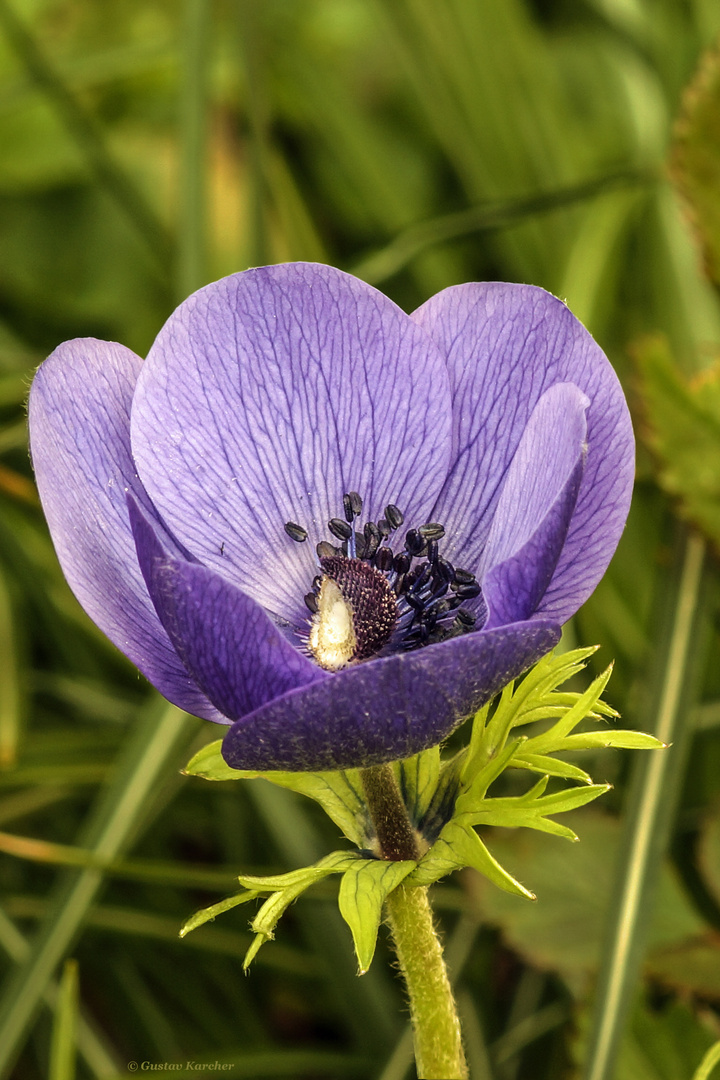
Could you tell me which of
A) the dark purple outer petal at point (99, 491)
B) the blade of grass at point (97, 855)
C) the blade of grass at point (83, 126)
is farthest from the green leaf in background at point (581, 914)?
the blade of grass at point (83, 126)

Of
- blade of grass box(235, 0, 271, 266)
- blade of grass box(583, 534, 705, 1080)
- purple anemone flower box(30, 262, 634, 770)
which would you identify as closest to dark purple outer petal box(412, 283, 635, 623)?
purple anemone flower box(30, 262, 634, 770)

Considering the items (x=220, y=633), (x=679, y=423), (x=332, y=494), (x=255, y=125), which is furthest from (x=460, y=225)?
(x=220, y=633)

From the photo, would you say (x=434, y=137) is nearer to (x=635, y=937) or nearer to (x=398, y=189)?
(x=398, y=189)

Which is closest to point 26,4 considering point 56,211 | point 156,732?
point 56,211

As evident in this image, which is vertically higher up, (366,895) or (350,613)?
(350,613)

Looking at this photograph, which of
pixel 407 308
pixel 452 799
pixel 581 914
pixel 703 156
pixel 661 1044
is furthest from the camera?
pixel 407 308

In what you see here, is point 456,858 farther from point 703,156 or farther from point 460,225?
point 460,225

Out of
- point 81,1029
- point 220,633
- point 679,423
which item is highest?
point 679,423

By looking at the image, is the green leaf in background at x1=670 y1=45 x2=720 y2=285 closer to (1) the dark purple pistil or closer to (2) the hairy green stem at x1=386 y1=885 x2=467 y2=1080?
(1) the dark purple pistil
